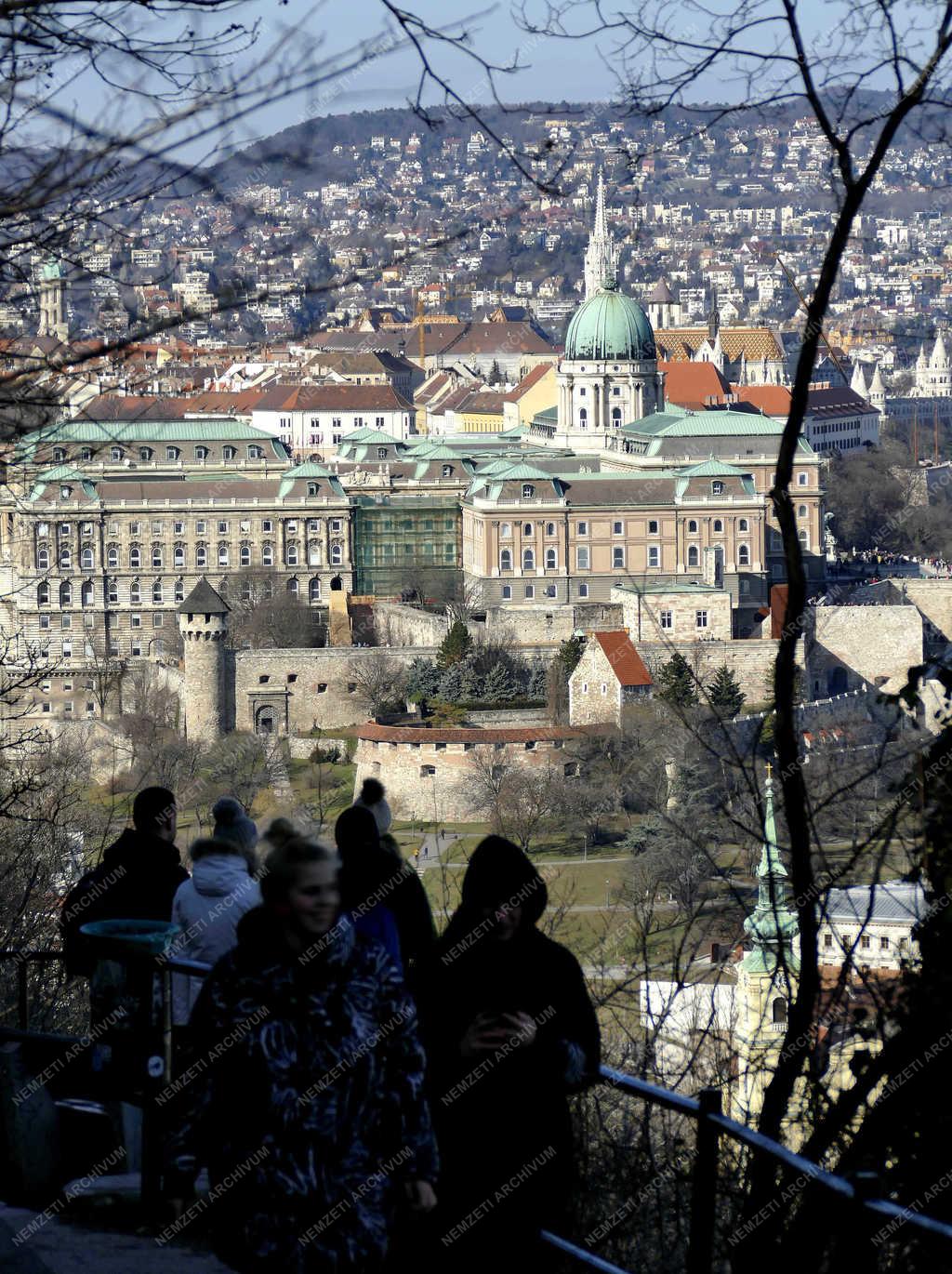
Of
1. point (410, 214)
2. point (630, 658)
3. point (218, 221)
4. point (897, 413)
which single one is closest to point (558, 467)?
point (630, 658)

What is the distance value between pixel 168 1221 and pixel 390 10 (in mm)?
3213

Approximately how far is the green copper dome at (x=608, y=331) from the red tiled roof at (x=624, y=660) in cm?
2629

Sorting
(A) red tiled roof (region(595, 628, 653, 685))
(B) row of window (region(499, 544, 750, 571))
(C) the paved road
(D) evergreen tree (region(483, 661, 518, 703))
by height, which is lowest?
(D) evergreen tree (region(483, 661, 518, 703))

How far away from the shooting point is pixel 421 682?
5141 centimetres

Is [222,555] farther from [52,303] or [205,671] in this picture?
[52,303]

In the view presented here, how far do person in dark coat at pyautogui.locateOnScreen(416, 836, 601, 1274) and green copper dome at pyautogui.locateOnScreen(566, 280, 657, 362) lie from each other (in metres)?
69.0

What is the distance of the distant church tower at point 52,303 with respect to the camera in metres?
6.71

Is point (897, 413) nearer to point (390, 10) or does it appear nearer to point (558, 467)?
point (558, 467)

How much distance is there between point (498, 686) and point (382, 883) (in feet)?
143

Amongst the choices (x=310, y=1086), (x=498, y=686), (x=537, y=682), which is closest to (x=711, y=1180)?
(x=310, y=1086)

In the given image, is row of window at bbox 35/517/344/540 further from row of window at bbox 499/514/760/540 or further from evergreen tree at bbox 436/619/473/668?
evergreen tree at bbox 436/619/473/668

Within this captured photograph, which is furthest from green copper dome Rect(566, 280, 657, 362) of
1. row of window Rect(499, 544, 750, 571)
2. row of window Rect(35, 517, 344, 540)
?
row of window Rect(499, 544, 750, 571)

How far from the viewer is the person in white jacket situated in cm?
688

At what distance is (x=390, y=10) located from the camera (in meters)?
6.11
